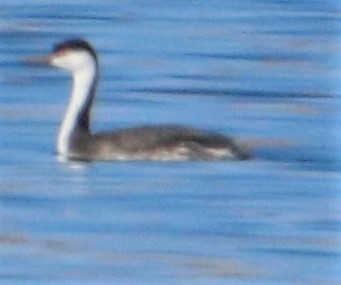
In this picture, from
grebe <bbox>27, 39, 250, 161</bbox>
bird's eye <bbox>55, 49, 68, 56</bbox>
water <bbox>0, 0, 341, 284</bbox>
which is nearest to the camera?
water <bbox>0, 0, 341, 284</bbox>

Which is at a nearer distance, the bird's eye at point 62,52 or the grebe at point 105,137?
the bird's eye at point 62,52

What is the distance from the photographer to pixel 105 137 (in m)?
8.20

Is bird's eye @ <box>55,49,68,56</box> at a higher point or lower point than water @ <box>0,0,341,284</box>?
higher

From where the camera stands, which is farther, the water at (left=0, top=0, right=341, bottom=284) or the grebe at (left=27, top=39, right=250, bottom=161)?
the grebe at (left=27, top=39, right=250, bottom=161)

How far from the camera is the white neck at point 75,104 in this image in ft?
26.0

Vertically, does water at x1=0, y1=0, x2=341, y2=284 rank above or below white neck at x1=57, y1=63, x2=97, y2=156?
below

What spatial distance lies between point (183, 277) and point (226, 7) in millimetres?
788

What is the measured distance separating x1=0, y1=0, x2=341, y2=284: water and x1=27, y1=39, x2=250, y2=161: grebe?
41 millimetres

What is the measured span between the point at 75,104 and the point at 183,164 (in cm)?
32

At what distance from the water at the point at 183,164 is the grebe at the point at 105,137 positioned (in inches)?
1.6

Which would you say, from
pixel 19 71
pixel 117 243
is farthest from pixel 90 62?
pixel 117 243

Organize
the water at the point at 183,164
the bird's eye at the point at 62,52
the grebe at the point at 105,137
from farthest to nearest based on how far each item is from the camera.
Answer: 1. the grebe at the point at 105,137
2. the bird's eye at the point at 62,52
3. the water at the point at 183,164

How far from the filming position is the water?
7234 mm

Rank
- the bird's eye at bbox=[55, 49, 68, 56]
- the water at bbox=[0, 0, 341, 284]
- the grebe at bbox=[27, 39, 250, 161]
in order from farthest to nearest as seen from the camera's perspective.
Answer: the grebe at bbox=[27, 39, 250, 161]
the bird's eye at bbox=[55, 49, 68, 56]
the water at bbox=[0, 0, 341, 284]
